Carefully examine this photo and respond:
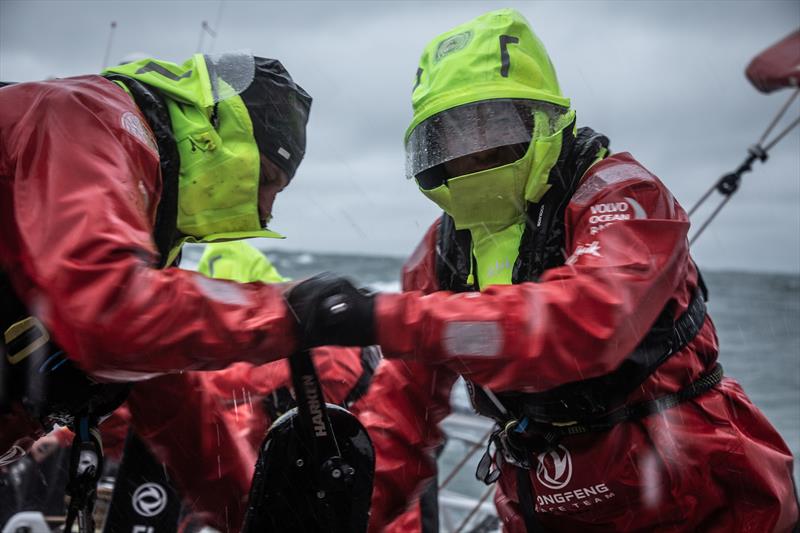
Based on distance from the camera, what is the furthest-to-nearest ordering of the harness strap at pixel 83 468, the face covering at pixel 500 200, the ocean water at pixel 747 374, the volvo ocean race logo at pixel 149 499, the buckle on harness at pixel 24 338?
1. the ocean water at pixel 747 374
2. the volvo ocean race logo at pixel 149 499
3. the harness strap at pixel 83 468
4. the face covering at pixel 500 200
5. the buckle on harness at pixel 24 338

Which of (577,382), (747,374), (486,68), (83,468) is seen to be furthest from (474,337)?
(747,374)

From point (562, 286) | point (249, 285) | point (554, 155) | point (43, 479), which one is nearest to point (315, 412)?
point (249, 285)

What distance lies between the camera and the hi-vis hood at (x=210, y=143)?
92.4 inches

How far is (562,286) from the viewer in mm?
1923

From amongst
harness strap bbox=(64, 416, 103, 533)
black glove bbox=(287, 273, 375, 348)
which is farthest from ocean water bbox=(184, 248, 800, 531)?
harness strap bbox=(64, 416, 103, 533)

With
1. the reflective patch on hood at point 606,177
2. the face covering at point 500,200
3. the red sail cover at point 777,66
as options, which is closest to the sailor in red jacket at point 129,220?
the face covering at point 500,200

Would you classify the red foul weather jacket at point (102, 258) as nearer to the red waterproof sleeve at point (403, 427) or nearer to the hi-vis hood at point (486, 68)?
the hi-vis hood at point (486, 68)

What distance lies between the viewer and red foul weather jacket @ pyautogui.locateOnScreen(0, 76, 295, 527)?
5.53ft

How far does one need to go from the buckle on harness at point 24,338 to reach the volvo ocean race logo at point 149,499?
1.34 m

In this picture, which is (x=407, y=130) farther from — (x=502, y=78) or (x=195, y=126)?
(x=195, y=126)

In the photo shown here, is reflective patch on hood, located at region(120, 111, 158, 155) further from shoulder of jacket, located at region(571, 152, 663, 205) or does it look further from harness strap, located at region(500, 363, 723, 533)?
harness strap, located at region(500, 363, 723, 533)

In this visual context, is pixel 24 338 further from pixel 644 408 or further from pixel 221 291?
pixel 644 408

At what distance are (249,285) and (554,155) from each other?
1.03 metres

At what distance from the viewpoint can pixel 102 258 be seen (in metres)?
1.69
